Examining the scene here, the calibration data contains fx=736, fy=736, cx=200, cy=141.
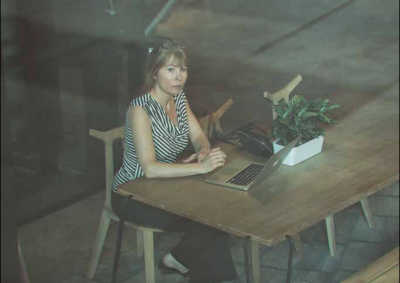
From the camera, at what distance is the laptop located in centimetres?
255

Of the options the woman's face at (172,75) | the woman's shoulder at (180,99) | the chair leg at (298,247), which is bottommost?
the chair leg at (298,247)

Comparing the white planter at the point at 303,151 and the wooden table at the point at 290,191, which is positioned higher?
the white planter at the point at 303,151

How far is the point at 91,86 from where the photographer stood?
3.70m

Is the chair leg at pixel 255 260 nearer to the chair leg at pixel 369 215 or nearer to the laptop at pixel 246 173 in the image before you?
the laptop at pixel 246 173

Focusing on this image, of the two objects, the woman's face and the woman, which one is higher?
the woman's face

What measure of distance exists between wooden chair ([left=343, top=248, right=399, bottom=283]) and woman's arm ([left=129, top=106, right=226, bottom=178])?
106 cm

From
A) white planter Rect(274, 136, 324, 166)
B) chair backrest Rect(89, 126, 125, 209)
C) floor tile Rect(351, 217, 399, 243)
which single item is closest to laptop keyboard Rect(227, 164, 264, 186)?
white planter Rect(274, 136, 324, 166)

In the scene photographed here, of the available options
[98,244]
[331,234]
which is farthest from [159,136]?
[331,234]

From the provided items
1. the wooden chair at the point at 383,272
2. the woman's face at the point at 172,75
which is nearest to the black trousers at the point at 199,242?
the woman's face at the point at 172,75

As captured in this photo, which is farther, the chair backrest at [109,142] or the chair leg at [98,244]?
the chair leg at [98,244]

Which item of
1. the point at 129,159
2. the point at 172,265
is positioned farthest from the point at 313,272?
the point at 129,159

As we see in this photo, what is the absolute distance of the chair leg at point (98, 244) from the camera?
3096mm

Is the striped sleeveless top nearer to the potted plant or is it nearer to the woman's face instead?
the woman's face

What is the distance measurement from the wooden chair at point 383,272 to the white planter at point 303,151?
3.57 feet
